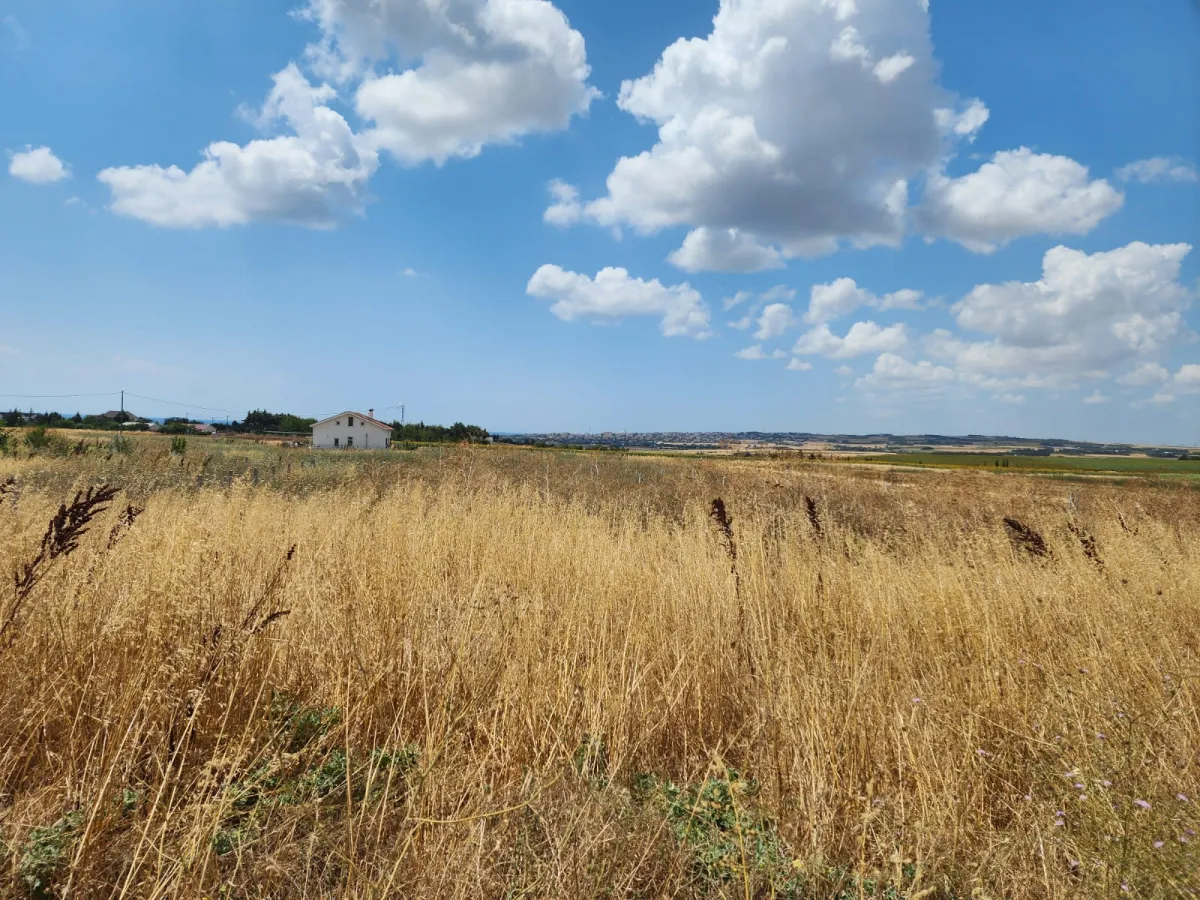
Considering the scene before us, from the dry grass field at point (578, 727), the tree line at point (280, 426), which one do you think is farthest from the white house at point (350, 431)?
the dry grass field at point (578, 727)

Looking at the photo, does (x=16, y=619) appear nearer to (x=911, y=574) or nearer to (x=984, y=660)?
(x=984, y=660)

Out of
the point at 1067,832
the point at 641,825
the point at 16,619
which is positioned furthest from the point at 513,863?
the point at 16,619

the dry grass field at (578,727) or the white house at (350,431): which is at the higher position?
the white house at (350,431)

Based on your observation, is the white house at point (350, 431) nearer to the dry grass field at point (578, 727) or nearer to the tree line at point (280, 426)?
the tree line at point (280, 426)

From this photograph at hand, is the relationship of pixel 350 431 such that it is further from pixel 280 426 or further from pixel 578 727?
pixel 578 727

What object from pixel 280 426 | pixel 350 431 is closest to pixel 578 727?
pixel 350 431

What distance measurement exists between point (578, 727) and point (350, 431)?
7816 cm

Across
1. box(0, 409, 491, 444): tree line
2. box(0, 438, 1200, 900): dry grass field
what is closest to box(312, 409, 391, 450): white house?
box(0, 409, 491, 444): tree line

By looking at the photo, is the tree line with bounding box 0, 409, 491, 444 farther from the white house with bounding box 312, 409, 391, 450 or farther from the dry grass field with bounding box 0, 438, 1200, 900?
the dry grass field with bounding box 0, 438, 1200, 900

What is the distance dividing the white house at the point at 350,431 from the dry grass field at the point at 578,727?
72.5 m

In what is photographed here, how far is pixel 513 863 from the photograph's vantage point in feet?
5.96

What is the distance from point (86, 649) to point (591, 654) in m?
2.57

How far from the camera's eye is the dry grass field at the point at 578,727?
1.85 meters

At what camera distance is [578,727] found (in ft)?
9.00
